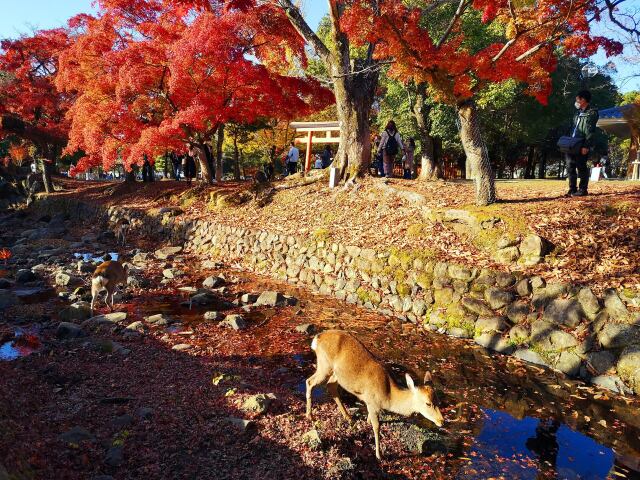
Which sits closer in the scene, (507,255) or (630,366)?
(630,366)

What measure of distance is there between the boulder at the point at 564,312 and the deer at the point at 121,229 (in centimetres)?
1552

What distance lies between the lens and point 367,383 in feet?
14.4

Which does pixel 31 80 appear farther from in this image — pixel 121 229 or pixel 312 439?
pixel 312 439

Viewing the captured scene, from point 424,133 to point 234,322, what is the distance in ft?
51.0

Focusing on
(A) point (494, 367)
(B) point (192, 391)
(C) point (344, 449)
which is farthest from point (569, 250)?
(B) point (192, 391)

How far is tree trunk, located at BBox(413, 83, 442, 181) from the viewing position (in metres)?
19.5

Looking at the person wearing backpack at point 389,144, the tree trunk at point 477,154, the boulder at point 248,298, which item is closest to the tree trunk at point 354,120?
the person wearing backpack at point 389,144

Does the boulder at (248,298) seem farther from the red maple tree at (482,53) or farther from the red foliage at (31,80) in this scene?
the red foliage at (31,80)

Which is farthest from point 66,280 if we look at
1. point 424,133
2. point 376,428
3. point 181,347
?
point 424,133

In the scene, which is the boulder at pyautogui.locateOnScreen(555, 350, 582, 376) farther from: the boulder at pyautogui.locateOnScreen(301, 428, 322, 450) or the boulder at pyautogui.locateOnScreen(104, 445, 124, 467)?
the boulder at pyautogui.locateOnScreen(104, 445, 124, 467)

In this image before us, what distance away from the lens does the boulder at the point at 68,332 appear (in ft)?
22.9

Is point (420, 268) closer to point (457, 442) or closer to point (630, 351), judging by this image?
point (630, 351)

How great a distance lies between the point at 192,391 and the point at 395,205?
795 centimetres

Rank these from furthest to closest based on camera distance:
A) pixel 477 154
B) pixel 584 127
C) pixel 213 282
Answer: pixel 213 282 → pixel 477 154 → pixel 584 127
